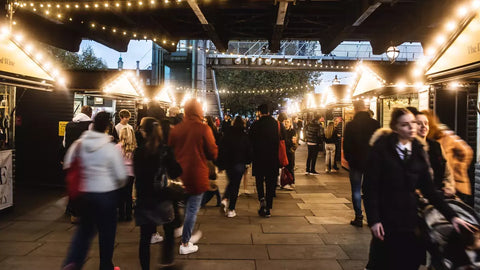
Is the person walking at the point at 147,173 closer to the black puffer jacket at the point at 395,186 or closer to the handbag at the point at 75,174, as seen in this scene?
the handbag at the point at 75,174

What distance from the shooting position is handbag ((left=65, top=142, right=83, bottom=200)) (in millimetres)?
3148

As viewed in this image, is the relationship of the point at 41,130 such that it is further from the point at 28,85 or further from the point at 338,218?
the point at 338,218

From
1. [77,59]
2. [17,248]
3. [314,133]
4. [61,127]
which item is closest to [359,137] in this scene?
[17,248]

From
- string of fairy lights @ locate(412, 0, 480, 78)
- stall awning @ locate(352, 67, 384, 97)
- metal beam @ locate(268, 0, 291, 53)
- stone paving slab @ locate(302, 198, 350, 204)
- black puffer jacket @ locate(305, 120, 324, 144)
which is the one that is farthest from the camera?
black puffer jacket @ locate(305, 120, 324, 144)

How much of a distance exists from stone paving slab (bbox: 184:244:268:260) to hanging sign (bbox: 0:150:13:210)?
3.96 metres

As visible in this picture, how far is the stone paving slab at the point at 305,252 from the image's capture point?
417 cm

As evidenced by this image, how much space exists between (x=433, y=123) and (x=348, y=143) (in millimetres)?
1419

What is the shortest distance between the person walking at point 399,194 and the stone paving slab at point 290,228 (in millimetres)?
2494

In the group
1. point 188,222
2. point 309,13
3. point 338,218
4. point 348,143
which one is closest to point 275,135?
point 348,143

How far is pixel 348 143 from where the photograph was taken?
17.0ft

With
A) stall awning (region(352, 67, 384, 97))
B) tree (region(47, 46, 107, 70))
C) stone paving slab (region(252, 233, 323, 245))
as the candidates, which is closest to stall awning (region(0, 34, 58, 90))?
stone paving slab (region(252, 233, 323, 245))

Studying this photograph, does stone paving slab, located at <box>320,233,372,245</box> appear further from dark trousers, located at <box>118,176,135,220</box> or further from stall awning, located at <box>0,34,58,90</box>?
stall awning, located at <box>0,34,58,90</box>

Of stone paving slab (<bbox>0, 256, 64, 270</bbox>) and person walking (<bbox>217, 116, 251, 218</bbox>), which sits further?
person walking (<bbox>217, 116, 251, 218</bbox>)

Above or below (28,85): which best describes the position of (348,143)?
below
